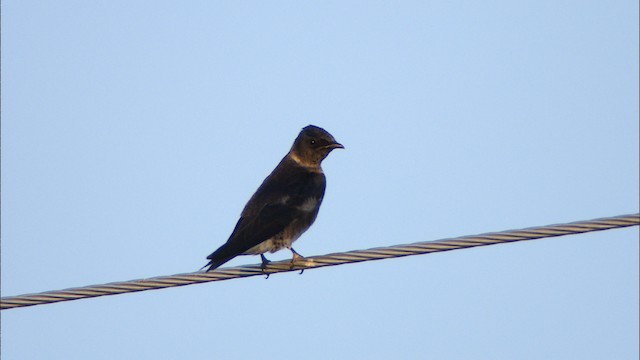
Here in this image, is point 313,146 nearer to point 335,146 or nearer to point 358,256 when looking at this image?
point 335,146

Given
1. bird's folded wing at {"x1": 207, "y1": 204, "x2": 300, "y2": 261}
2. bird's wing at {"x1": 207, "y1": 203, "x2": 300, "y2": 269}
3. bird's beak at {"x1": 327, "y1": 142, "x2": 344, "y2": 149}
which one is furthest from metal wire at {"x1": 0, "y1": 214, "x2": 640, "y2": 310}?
bird's beak at {"x1": 327, "y1": 142, "x2": 344, "y2": 149}

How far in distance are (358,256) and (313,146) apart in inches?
162

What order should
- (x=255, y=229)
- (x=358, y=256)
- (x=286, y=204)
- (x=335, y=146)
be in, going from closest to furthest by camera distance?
(x=358, y=256) < (x=255, y=229) < (x=286, y=204) < (x=335, y=146)

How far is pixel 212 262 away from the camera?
25.6ft

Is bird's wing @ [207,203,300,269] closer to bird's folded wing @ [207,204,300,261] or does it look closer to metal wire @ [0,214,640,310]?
bird's folded wing @ [207,204,300,261]

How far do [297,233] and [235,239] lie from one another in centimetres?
90

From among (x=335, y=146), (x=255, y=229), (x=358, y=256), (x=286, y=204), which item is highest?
(x=335, y=146)

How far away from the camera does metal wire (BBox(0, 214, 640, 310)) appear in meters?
5.82

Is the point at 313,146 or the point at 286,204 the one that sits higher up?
the point at 313,146

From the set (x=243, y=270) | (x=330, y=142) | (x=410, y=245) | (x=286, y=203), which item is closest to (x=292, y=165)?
(x=330, y=142)

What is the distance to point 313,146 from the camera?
34.2 feet

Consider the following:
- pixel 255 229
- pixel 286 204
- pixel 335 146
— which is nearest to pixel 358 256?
pixel 255 229

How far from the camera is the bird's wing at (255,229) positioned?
26.3 feet

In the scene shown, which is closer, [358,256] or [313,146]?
[358,256]
